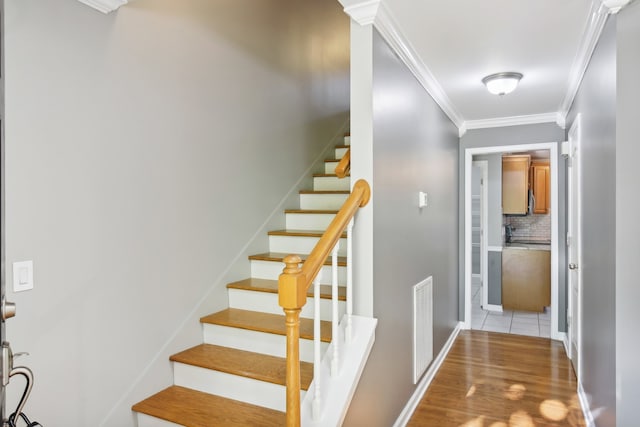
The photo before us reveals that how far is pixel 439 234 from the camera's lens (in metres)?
3.65

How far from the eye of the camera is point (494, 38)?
7.78 feet

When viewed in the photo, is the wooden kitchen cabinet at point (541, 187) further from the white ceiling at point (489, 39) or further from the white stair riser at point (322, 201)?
the white stair riser at point (322, 201)

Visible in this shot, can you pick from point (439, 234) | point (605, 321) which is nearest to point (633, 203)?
point (605, 321)

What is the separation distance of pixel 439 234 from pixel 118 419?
9.24 ft

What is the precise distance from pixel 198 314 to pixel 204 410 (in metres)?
0.59

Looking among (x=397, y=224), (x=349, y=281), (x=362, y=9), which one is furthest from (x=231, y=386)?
(x=362, y=9)

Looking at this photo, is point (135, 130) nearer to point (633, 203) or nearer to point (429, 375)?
point (633, 203)

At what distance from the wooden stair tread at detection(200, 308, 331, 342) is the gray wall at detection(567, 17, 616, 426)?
1.42 metres

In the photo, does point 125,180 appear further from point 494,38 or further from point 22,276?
point 494,38

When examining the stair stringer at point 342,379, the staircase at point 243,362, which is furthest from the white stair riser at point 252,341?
the stair stringer at point 342,379

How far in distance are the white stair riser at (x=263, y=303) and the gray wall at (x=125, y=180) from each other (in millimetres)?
108

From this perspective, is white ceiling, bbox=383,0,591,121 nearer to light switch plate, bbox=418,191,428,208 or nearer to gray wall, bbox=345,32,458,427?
gray wall, bbox=345,32,458,427

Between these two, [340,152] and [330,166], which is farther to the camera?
[340,152]

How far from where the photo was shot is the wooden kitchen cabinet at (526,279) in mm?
5527
